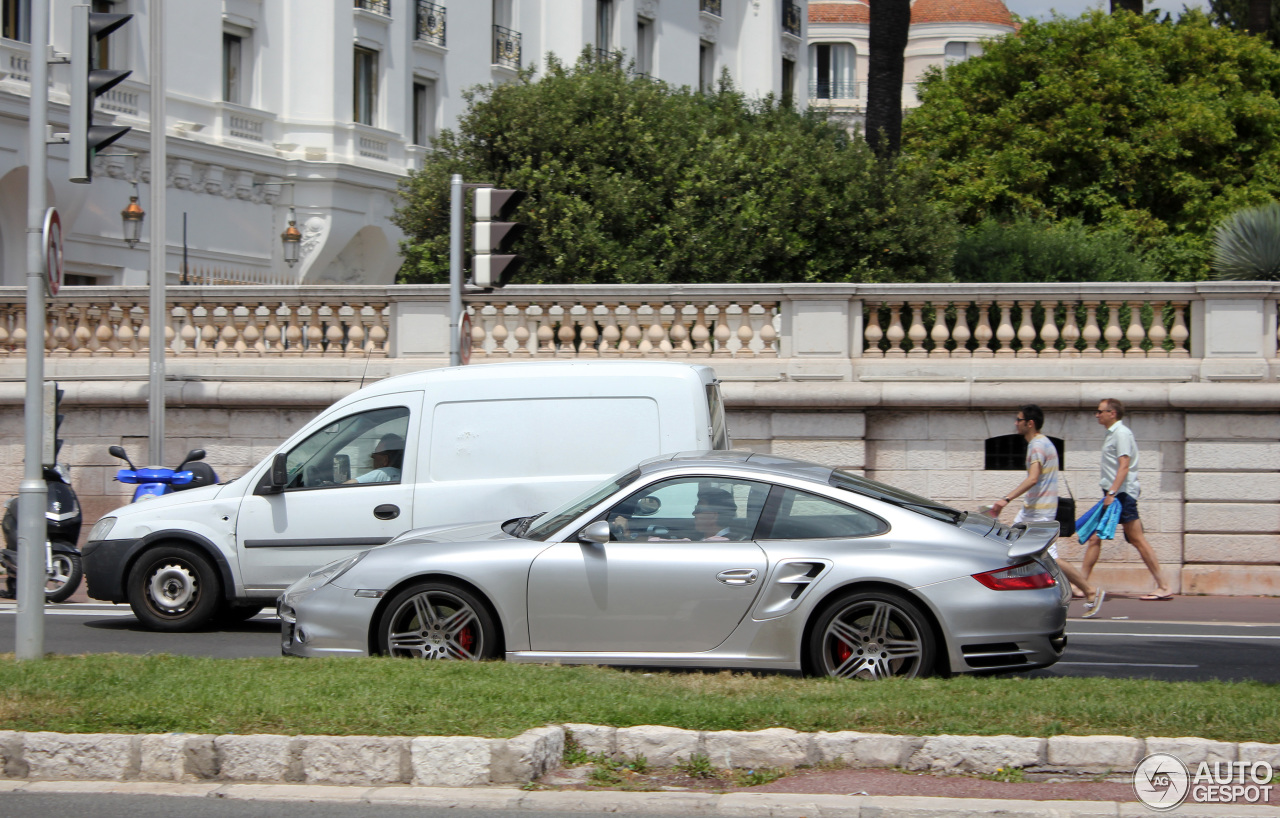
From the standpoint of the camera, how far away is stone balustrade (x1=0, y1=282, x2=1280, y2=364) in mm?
13414

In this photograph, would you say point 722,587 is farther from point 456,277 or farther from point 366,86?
point 366,86

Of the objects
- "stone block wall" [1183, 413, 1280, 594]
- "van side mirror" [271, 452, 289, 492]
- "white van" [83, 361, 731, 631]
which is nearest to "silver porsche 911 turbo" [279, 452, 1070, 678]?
"white van" [83, 361, 731, 631]

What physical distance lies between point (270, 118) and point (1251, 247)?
1962 cm

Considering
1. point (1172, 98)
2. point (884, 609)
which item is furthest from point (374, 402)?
point (1172, 98)

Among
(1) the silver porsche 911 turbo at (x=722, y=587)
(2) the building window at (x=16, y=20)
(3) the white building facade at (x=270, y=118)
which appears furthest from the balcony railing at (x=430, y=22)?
(1) the silver porsche 911 turbo at (x=722, y=587)

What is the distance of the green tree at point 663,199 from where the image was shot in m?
17.4

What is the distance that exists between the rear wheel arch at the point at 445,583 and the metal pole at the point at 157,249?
21.6ft

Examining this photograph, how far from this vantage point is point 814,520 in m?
7.51

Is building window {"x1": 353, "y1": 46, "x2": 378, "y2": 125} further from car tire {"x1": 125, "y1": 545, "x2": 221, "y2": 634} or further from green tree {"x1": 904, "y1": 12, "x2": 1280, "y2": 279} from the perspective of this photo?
car tire {"x1": 125, "y1": 545, "x2": 221, "y2": 634}

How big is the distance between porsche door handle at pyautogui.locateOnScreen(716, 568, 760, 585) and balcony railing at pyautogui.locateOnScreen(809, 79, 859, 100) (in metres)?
50.2

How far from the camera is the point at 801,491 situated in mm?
7566

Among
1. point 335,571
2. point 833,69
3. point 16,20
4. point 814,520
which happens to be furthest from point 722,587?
point 833,69

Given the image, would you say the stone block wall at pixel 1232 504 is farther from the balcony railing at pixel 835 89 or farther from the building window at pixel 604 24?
the balcony railing at pixel 835 89

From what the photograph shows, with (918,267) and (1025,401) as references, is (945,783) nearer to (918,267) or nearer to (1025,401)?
(1025,401)
